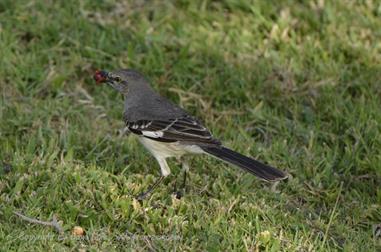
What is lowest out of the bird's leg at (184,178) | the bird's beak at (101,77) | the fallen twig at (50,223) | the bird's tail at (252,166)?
the bird's leg at (184,178)

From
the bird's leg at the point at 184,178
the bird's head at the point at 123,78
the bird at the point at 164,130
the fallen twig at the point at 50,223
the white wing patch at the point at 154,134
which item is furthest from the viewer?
the bird's head at the point at 123,78

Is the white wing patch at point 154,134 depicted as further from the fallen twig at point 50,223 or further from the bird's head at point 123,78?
the fallen twig at point 50,223

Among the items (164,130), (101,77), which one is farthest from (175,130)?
(101,77)

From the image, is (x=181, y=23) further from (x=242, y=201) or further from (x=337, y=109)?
(x=242, y=201)

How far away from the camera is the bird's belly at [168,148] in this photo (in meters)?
7.47

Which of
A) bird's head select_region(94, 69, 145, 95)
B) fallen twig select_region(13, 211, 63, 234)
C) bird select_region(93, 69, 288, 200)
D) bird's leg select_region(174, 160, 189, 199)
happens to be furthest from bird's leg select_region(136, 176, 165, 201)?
bird's head select_region(94, 69, 145, 95)

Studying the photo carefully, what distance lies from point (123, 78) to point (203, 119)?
3.72 ft

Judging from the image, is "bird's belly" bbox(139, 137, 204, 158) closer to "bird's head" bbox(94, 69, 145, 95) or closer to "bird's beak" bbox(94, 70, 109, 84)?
"bird's head" bbox(94, 69, 145, 95)

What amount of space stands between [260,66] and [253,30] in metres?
0.80

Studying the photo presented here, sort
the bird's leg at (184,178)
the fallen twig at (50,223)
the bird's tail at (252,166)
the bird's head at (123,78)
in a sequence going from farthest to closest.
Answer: the bird's head at (123,78)
the bird's leg at (184,178)
the bird's tail at (252,166)
the fallen twig at (50,223)

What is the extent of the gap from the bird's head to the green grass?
21.6 inches

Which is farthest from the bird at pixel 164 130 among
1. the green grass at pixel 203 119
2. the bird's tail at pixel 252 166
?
the green grass at pixel 203 119

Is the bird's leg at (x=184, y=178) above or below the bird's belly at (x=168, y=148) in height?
below

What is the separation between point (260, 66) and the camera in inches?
372
